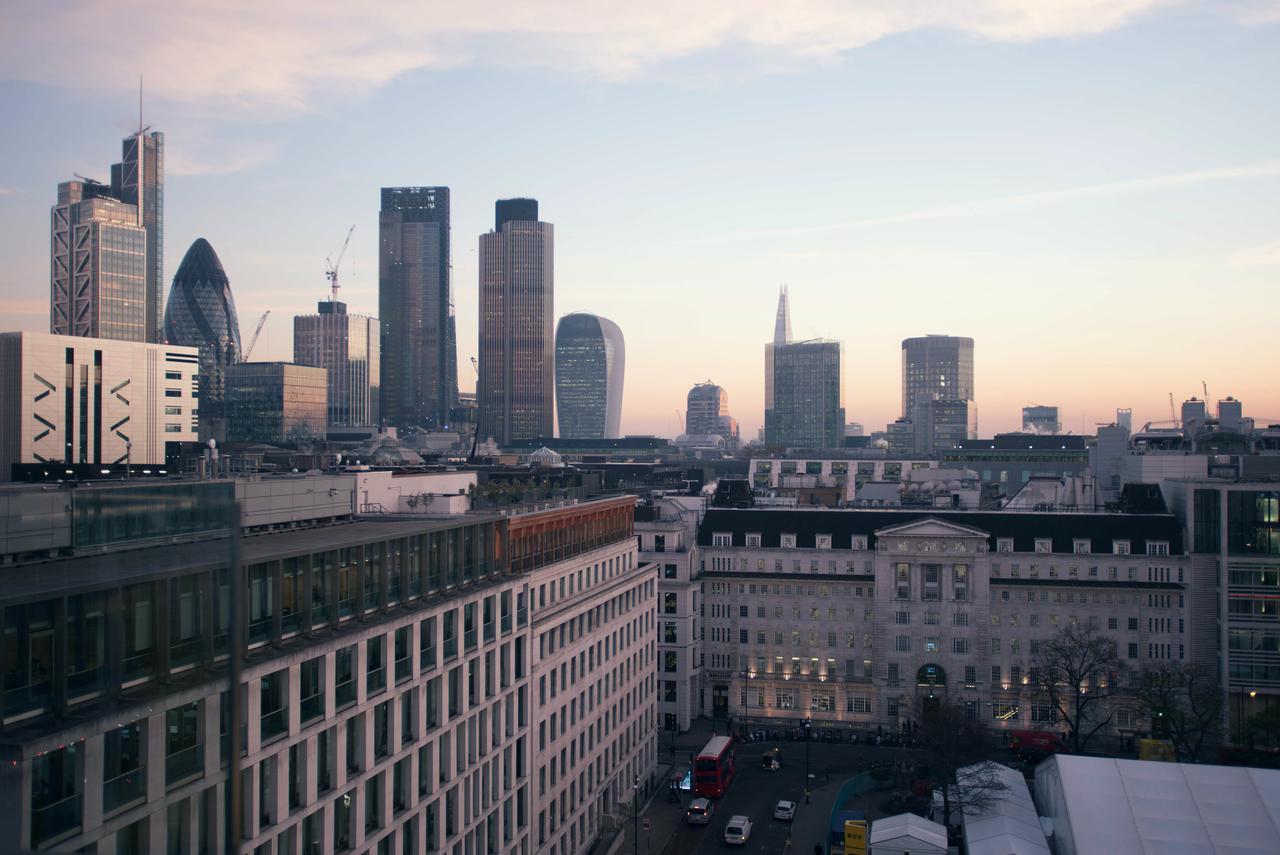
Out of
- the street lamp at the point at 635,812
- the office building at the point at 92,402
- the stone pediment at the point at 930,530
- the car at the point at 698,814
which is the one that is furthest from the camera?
the office building at the point at 92,402

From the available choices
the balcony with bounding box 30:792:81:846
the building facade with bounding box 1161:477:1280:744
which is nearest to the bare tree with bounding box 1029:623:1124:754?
the building facade with bounding box 1161:477:1280:744

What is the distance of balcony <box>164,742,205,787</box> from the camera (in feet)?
71.5

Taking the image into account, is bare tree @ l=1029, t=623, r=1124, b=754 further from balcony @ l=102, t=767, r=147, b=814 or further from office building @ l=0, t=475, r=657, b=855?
balcony @ l=102, t=767, r=147, b=814

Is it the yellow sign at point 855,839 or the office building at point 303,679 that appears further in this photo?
the yellow sign at point 855,839

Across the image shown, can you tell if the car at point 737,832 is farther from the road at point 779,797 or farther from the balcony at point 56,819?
the balcony at point 56,819

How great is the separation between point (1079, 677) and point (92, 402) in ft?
468

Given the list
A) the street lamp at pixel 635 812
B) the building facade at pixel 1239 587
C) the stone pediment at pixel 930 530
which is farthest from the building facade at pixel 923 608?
the street lamp at pixel 635 812

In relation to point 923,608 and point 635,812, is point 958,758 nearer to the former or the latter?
point 635,812

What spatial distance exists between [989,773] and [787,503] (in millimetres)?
54688

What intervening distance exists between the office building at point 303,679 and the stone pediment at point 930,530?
34732mm

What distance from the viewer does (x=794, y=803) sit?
64750 millimetres

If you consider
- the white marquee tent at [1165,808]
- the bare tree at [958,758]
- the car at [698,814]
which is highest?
the white marquee tent at [1165,808]

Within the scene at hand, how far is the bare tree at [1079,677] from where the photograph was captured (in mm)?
75188

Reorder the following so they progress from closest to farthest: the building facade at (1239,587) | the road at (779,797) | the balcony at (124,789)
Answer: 1. the balcony at (124,789)
2. the road at (779,797)
3. the building facade at (1239,587)
